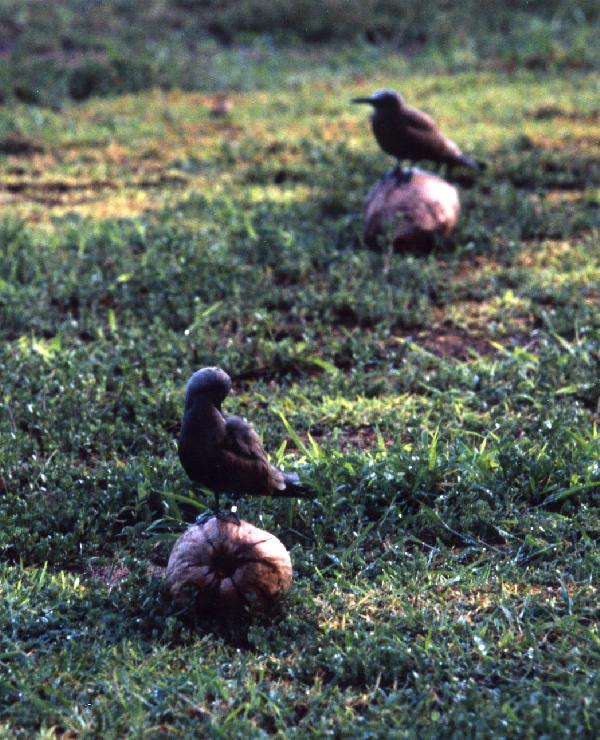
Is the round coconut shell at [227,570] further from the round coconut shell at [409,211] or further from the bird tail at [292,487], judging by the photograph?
the round coconut shell at [409,211]

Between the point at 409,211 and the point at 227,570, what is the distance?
3.21 metres

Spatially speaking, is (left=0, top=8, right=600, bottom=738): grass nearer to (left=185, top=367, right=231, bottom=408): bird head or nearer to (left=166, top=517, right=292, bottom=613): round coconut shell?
(left=166, top=517, right=292, bottom=613): round coconut shell

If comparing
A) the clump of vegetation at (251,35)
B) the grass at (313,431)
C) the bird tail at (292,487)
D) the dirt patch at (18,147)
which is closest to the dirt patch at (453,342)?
the grass at (313,431)

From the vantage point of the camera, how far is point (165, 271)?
5926 mm

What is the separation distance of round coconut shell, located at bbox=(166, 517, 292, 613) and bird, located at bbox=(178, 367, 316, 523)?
0.08 m

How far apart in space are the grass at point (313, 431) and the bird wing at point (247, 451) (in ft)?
1.16

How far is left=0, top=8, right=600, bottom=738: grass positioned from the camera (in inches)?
123

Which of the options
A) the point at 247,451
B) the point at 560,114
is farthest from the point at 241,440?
the point at 560,114

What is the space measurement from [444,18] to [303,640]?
365 inches

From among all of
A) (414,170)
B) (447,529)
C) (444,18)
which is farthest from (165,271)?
(444,18)

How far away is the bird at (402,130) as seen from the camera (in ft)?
21.0

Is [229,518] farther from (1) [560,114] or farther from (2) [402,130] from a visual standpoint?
(1) [560,114]

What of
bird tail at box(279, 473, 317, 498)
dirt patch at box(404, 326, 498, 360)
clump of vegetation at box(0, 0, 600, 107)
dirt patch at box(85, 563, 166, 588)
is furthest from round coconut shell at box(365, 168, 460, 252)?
clump of vegetation at box(0, 0, 600, 107)

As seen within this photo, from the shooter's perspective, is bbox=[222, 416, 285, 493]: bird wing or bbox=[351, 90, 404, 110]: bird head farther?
bbox=[351, 90, 404, 110]: bird head
